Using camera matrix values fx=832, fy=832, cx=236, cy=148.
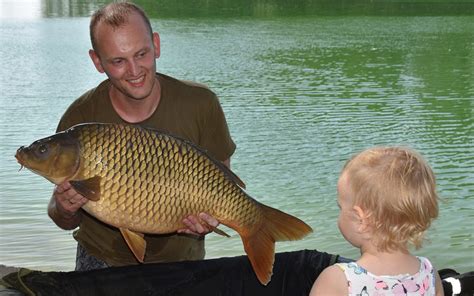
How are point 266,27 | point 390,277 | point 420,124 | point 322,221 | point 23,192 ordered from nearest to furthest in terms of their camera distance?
point 390,277 < point 322,221 < point 23,192 < point 420,124 < point 266,27

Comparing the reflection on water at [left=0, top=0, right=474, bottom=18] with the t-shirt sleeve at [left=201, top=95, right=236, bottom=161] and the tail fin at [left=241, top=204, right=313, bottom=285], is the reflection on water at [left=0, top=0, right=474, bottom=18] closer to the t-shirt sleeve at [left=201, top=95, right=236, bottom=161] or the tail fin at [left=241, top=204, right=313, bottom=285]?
the t-shirt sleeve at [left=201, top=95, right=236, bottom=161]

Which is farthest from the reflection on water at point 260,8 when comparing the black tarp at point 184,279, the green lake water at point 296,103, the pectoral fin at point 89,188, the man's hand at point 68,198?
the pectoral fin at point 89,188

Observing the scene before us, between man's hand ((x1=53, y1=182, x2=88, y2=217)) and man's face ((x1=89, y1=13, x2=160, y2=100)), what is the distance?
0.95 feet

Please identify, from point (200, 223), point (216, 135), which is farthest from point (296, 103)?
point (200, 223)

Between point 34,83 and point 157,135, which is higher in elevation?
point 157,135

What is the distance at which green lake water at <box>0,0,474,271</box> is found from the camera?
4.04m

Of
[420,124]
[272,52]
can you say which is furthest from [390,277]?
[272,52]

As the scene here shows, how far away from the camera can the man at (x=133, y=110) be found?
1.89 metres

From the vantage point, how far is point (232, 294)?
2.17 meters

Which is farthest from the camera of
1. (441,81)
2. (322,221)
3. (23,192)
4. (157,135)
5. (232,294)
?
(441,81)

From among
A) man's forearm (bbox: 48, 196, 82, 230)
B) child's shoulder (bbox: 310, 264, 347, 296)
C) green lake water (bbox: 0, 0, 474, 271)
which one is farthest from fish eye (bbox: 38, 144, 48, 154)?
green lake water (bbox: 0, 0, 474, 271)

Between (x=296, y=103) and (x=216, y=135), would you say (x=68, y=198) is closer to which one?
(x=216, y=135)

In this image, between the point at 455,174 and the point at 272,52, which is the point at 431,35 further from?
the point at 455,174

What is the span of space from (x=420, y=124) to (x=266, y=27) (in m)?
8.96
